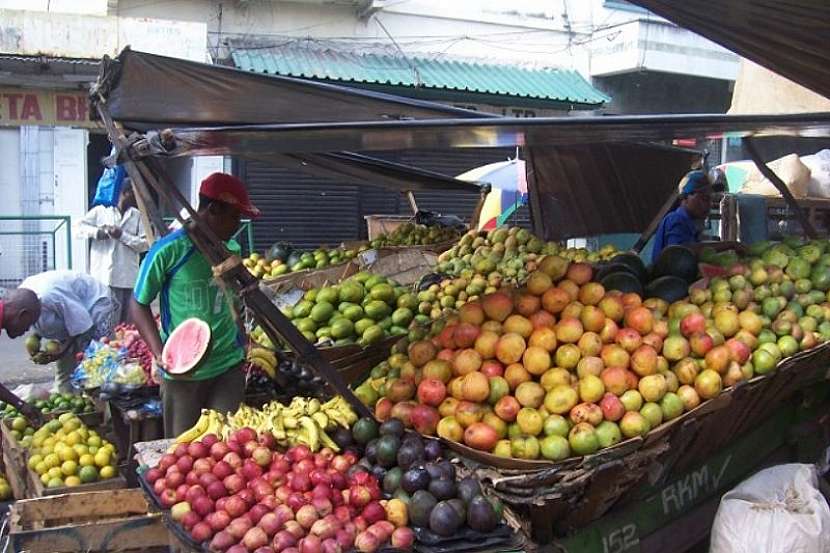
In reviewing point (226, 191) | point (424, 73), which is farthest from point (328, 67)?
point (226, 191)

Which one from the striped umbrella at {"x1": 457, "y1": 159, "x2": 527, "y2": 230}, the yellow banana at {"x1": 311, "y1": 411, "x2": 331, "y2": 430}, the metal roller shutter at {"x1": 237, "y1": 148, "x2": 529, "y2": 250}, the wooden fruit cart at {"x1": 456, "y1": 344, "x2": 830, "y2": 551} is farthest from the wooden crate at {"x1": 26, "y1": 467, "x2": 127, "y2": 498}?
the metal roller shutter at {"x1": 237, "y1": 148, "x2": 529, "y2": 250}

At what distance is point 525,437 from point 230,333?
1802 millimetres

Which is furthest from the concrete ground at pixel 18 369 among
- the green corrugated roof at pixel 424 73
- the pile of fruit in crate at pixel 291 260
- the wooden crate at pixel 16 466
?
the green corrugated roof at pixel 424 73

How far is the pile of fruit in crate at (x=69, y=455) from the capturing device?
4125 millimetres

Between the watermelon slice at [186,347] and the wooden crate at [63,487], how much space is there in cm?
101

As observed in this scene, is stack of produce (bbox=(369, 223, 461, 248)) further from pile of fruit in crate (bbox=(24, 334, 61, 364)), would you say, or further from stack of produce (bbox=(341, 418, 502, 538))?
stack of produce (bbox=(341, 418, 502, 538))

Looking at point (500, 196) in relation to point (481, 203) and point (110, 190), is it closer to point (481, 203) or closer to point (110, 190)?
point (481, 203)

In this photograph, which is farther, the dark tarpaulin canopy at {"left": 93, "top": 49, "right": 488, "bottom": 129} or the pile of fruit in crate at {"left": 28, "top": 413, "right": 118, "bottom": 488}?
the pile of fruit in crate at {"left": 28, "top": 413, "right": 118, "bottom": 488}

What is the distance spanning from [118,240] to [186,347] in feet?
13.7

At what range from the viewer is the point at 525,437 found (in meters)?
2.85

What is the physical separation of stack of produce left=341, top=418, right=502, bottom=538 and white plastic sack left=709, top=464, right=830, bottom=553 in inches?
42.8

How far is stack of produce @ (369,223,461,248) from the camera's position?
6672 mm

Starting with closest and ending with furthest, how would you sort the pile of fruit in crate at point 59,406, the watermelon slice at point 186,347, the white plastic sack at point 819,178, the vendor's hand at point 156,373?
the watermelon slice at point 186,347, the vendor's hand at point 156,373, the pile of fruit in crate at point 59,406, the white plastic sack at point 819,178

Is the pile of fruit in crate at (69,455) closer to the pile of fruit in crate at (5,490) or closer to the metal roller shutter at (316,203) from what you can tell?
the pile of fruit in crate at (5,490)
